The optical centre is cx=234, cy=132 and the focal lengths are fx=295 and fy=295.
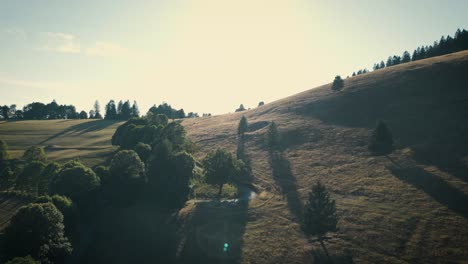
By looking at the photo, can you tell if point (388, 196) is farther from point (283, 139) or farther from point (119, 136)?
point (119, 136)

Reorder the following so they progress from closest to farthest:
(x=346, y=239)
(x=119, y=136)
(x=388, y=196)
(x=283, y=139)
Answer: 1. (x=346, y=239)
2. (x=388, y=196)
3. (x=283, y=139)
4. (x=119, y=136)

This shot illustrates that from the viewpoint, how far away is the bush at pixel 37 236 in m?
39.4

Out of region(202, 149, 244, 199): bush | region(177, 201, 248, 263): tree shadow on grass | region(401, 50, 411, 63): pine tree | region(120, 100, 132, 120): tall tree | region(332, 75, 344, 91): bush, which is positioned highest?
region(401, 50, 411, 63): pine tree

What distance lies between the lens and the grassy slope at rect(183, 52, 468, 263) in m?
41.0

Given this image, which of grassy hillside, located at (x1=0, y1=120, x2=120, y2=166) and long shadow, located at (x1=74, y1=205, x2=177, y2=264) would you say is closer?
long shadow, located at (x1=74, y1=205, x2=177, y2=264)

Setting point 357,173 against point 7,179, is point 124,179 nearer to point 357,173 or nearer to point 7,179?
point 7,179

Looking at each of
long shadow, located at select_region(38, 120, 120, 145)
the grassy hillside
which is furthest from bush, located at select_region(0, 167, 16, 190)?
long shadow, located at select_region(38, 120, 120, 145)

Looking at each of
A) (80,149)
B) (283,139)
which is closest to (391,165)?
(283,139)

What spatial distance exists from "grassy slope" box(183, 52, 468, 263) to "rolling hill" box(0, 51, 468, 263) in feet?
0.66

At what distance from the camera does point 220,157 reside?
64812mm

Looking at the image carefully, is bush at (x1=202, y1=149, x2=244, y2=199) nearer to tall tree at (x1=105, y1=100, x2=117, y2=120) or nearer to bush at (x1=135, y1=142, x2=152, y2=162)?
bush at (x1=135, y1=142, x2=152, y2=162)

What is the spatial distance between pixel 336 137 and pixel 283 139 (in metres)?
16.0

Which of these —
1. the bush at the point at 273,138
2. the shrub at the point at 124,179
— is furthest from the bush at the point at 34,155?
the bush at the point at 273,138

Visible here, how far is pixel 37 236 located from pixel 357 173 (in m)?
57.6
